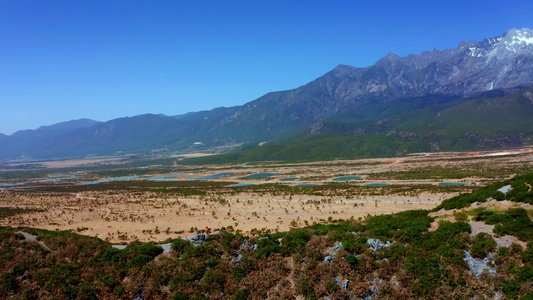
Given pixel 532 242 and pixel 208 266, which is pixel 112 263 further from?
pixel 532 242

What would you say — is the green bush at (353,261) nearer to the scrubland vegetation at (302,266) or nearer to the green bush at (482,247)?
the scrubland vegetation at (302,266)

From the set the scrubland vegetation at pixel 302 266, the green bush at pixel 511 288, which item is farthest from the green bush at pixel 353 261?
the green bush at pixel 511 288

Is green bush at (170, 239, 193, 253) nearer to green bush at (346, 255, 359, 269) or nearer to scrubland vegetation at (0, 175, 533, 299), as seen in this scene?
scrubland vegetation at (0, 175, 533, 299)

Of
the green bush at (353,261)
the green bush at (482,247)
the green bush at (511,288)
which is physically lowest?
the green bush at (511,288)

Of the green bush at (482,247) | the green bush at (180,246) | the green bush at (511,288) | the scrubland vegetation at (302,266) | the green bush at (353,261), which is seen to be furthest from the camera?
the green bush at (180,246)

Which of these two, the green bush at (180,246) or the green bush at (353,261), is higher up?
the green bush at (180,246)

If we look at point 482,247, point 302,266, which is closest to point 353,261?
point 302,266

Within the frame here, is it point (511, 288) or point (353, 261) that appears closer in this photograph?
point (511, 288)

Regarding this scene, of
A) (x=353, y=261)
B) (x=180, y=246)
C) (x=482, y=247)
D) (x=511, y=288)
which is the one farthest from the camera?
(x=180, y=246)

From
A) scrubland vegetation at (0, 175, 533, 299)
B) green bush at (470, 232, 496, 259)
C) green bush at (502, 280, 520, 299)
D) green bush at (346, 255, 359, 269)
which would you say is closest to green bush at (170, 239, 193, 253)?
scrubland vegetation at (0, 175, 533, 299)

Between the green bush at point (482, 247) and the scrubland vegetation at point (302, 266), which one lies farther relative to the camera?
the green bush at point (482, 247)

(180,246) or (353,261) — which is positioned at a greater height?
(180,246)

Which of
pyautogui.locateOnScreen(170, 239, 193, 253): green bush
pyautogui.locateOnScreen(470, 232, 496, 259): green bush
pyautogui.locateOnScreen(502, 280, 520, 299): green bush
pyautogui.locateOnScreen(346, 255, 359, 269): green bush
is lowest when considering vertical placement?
pyautogui.locateOnScreen(502, 280, 520, 299): green bush

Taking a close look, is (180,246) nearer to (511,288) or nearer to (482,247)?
(482,247)
